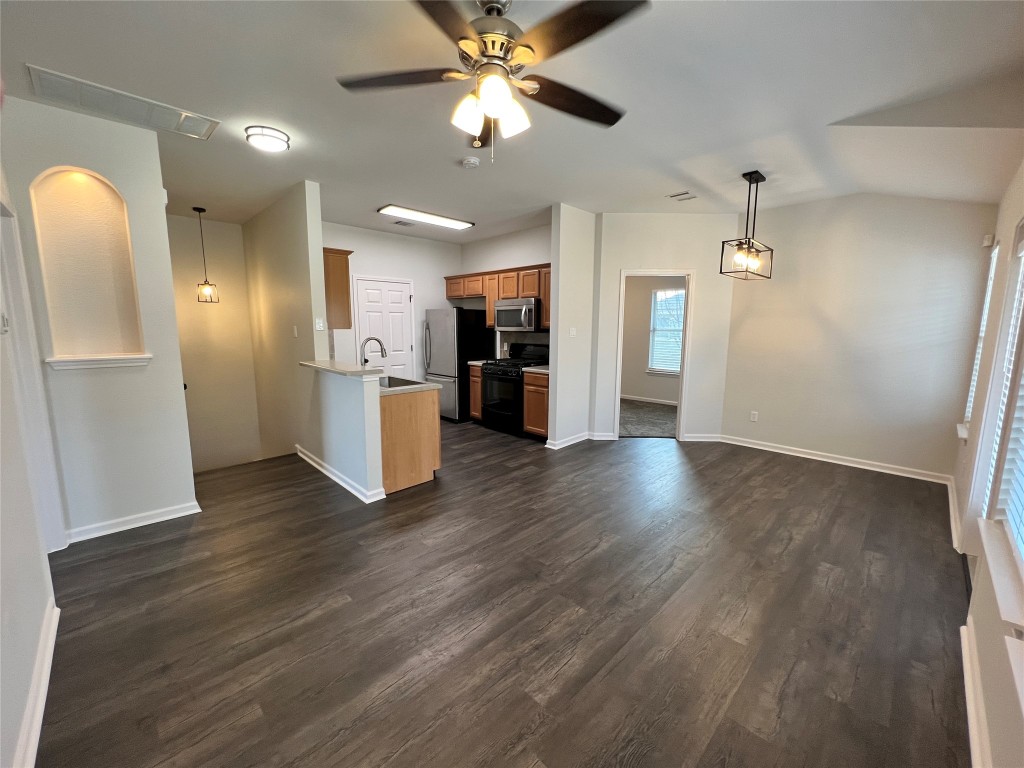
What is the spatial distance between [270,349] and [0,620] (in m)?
3.90

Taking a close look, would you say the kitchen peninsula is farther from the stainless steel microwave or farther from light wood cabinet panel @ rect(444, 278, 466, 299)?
light wood cabinet panel @ rect(444, 278, 466, 299)

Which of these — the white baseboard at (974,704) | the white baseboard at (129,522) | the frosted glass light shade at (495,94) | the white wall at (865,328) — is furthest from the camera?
the white wall at (865,328)

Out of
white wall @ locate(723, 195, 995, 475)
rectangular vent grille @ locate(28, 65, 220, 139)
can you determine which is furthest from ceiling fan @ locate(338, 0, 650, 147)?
white wall @ locate(723, 195, 995, 475)

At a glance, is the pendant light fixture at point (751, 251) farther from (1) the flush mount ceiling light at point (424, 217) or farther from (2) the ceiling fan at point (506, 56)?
(1) the flush mount ceiling light at point (424, 217)

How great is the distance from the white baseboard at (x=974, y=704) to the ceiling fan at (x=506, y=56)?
104 inches

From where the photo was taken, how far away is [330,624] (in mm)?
1936

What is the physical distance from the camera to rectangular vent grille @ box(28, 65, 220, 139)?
2.11 m

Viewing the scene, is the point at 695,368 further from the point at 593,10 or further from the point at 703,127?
the point at 593,10

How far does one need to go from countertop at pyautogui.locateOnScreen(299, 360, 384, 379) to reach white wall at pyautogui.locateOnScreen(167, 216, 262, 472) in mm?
2049

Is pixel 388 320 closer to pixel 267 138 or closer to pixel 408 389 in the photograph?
pixel 408 389

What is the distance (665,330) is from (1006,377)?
15.9ft

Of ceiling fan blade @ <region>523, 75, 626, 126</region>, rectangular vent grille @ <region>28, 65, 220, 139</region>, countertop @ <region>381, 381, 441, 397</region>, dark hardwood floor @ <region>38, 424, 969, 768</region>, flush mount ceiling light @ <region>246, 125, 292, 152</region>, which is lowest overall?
dark hardwood floor @ <region>38, 424, 969, 768</region>

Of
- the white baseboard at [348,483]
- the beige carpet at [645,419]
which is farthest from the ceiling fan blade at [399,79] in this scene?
the beige carpet at [645,419]

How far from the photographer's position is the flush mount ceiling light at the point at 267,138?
2594 millimetres
